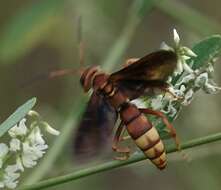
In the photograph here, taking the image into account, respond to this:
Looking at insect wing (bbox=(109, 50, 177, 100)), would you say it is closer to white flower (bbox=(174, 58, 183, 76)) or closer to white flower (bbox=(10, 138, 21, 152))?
white flower (bbox=(174, 58, 183, 76))

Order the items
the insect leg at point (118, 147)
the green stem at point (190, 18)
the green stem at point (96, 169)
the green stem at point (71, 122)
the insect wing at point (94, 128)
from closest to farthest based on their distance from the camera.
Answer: the green stem at point (96, 169) → the insect leg at point (118, 147) → the insect wing at point (94, 128) → the green stem at point (71, 122) → the green stem at point (190, 18)

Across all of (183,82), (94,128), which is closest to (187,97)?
(183,82)

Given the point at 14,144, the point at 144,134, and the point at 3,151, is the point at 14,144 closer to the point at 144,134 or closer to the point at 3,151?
the point at 3,151

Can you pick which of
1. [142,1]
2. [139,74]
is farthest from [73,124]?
[139,74]

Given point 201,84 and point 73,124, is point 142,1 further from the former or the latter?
point 201,84

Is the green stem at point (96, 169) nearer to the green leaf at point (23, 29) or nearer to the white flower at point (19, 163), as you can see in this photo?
the white flower at point (19, 163)

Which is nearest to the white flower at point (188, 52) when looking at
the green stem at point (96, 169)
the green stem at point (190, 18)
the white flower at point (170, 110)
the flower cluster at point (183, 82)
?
the flower cluster at point (183, 82)
